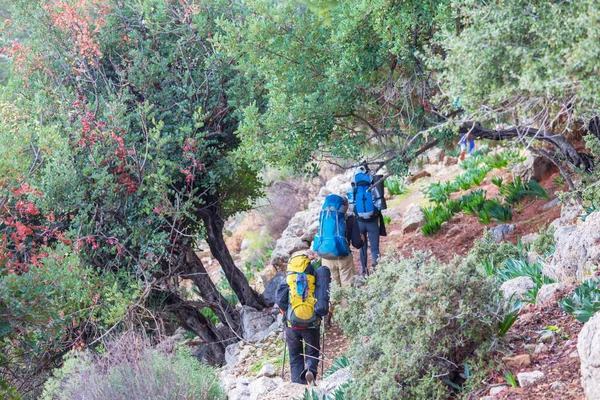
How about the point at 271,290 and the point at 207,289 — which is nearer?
the point at 207,289

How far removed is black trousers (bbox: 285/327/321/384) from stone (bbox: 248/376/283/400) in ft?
0.76

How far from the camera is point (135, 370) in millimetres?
6914

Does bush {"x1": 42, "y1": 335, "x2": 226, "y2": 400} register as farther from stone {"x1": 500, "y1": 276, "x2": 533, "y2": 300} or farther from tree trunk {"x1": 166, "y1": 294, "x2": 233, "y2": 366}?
tree trunk {"x1": 166, "y1": 294, "x2": 233, "y2": 366}

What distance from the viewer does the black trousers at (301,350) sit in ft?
25.2

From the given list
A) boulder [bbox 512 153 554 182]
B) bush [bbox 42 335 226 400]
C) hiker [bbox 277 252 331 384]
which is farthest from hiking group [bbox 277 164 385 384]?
boulder [bbox 512 153 554 182]

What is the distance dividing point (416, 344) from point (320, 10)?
18.5ft

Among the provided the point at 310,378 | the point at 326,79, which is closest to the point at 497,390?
the point at 310,378

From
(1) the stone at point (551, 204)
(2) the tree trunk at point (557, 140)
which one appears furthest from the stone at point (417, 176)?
(2) the tree trunk at point (557, 140)

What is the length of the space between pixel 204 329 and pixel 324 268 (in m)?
5.16

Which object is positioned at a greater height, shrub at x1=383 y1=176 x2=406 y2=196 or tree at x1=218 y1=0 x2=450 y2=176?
tree at x1=218 y1=0 x2=450 y2=176

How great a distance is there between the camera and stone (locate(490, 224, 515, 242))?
11.2m

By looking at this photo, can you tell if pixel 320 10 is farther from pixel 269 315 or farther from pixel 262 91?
pixel 269 315

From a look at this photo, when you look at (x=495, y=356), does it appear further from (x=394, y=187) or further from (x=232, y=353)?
(x=394, y=187)

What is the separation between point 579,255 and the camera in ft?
22.3
